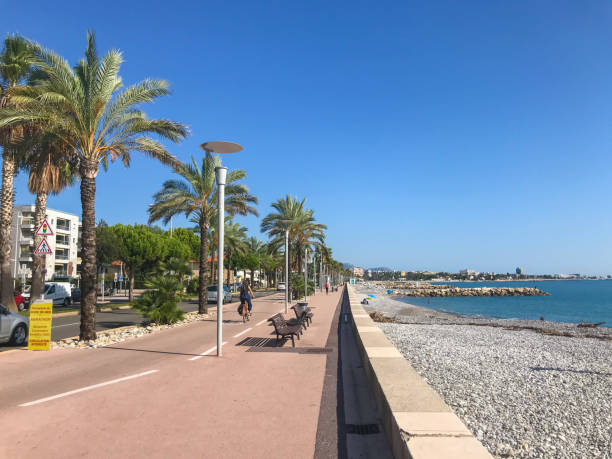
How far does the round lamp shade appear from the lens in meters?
9.05

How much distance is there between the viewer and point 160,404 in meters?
5.56

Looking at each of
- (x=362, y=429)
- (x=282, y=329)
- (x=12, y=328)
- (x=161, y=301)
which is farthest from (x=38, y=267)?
(x=362, y=429)

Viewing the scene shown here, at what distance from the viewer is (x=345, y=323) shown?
55.3 feet

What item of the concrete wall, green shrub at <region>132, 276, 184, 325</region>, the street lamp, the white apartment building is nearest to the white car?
green shrub at <region>132, 276, 184, 325</region>

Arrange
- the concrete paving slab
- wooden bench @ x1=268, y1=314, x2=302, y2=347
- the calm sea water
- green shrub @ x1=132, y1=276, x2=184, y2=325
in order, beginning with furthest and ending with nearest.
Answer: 1. the calm sea water
2. green shrub @ x1=132, y1=276, x2=184, y2=325
3. wooden bench @ x1=268, y1=314, x2=302, y2=347
4. the concrete paving slab

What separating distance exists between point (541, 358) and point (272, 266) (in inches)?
2770

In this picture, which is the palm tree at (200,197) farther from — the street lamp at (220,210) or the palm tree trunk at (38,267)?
the street lamp at (220,210)

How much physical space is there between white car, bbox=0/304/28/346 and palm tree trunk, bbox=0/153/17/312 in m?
11.8

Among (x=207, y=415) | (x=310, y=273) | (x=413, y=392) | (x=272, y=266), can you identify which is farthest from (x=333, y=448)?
(x=272, y=266)

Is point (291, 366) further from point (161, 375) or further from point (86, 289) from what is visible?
point (86, 289)

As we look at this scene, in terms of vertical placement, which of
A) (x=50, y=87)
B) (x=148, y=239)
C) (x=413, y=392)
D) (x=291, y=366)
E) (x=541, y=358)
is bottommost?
(x=541, y=358)

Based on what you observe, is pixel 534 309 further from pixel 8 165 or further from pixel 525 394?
pixel 8 165

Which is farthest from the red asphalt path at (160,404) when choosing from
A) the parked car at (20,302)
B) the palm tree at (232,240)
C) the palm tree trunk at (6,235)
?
the palm tree at (232,240)

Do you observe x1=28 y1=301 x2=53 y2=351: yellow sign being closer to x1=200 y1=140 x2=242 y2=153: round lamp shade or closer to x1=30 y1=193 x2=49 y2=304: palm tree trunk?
x1=200 y1=140 x2=242 y2=153: round lamp shade
